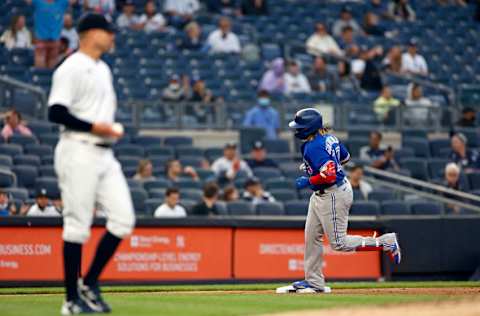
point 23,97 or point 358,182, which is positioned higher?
point 23,97

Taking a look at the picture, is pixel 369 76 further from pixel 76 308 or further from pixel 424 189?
pixel 76 308

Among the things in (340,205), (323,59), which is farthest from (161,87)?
(340,205)

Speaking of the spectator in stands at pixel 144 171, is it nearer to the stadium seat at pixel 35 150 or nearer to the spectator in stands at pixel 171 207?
the stadium seat at pixel 35 150

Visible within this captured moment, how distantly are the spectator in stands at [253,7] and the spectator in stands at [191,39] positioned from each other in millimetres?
2342

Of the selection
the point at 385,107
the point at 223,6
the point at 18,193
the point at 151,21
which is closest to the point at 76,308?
the point at 18,193

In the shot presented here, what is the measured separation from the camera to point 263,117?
20469 mm

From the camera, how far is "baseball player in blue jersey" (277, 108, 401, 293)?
1089cm

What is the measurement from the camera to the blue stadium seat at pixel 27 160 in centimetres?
1778

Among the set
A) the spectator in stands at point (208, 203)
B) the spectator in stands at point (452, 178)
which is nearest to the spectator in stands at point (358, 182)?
the spectator in stands at point (452, 178)

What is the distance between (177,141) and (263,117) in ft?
5.53

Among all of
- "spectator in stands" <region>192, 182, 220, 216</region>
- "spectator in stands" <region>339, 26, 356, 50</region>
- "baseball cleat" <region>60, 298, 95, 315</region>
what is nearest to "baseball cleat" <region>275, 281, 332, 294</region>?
"baseball cleat" <region>60, 298, 95, 315</region>

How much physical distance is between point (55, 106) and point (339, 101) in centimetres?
1474

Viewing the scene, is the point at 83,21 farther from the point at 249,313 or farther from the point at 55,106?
the point at 249,313

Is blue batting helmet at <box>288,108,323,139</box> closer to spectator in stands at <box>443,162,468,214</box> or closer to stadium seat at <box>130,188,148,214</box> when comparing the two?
stadium seat at <box>130,188,148,214</box>
